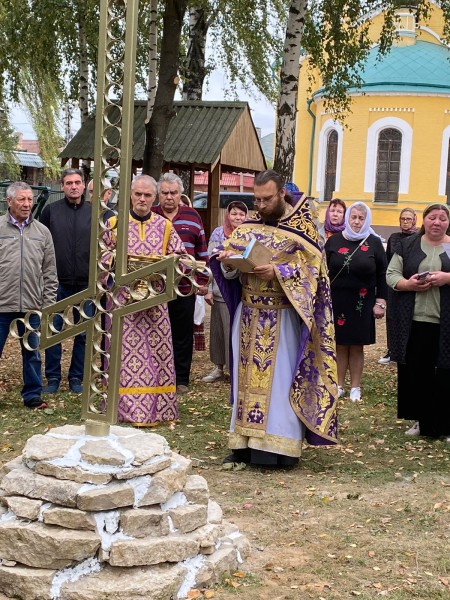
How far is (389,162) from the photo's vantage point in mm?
30016

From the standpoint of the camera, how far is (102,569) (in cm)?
392

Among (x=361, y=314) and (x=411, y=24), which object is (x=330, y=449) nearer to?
(x=361, y=314)

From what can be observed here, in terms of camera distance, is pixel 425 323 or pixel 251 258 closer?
pixel 251 258

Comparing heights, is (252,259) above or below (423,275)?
above

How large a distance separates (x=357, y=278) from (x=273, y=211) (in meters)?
2.65

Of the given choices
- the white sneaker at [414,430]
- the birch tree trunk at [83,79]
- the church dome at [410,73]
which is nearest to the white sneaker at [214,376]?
the white sneaker at [414,430]

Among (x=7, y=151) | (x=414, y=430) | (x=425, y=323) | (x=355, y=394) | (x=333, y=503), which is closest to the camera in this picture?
(x=333, y=503)

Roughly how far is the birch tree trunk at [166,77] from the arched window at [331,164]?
64.3 feet

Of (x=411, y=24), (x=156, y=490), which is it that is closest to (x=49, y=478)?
(x=156, y=490)

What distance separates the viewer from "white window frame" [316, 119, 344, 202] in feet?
99.6

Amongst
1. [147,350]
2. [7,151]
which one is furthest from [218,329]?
[7,151]

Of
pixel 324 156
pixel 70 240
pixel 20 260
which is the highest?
pixel 324 156

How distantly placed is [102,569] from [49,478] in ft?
1.53

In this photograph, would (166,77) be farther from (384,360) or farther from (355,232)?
(384,360)
